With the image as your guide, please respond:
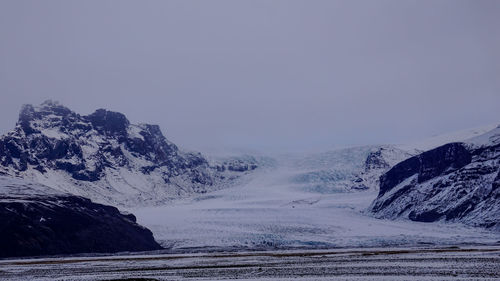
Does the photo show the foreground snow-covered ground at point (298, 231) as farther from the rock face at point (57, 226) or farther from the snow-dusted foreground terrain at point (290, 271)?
the snow-dusted foreground terrain at point (290, 271)

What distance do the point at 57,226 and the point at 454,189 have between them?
4824 inches

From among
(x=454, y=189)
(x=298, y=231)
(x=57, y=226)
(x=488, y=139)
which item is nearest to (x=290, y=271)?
(x=57, y=226)

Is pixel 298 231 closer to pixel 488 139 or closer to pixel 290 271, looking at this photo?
pixel 488 139

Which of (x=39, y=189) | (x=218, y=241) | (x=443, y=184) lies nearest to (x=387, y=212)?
(x=443, y=184)

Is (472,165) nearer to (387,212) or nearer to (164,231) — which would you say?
(387,212)

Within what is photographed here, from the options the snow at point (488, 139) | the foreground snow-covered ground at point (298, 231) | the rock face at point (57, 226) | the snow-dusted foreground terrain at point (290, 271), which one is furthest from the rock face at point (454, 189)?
the snow-dusted foreground terrain at point (290, 271)

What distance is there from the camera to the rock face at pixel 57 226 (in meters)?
106

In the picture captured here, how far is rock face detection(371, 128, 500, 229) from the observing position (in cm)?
15300

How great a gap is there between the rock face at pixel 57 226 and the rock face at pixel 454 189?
91611 millimetres

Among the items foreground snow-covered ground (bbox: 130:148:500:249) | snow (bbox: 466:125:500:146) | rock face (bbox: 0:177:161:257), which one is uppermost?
snow (bbox: 466:125:500:146)

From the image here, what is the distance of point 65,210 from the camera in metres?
120

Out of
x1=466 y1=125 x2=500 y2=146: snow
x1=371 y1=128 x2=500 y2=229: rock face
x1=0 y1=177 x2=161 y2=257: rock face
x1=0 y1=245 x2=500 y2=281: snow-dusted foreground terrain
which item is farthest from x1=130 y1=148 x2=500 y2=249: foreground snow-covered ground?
x1=0 y1=245 x2=500 y2=281: snow-dusted foreground terrain

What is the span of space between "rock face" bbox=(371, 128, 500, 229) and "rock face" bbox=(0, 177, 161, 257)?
9161 centimetres

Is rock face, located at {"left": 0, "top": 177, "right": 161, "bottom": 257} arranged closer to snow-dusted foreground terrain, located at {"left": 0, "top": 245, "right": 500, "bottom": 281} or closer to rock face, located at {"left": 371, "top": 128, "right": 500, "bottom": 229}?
snow-dusted foreground terrain, located at {"left": 0, "top": 245, "right": 500, "bottom": 281}
